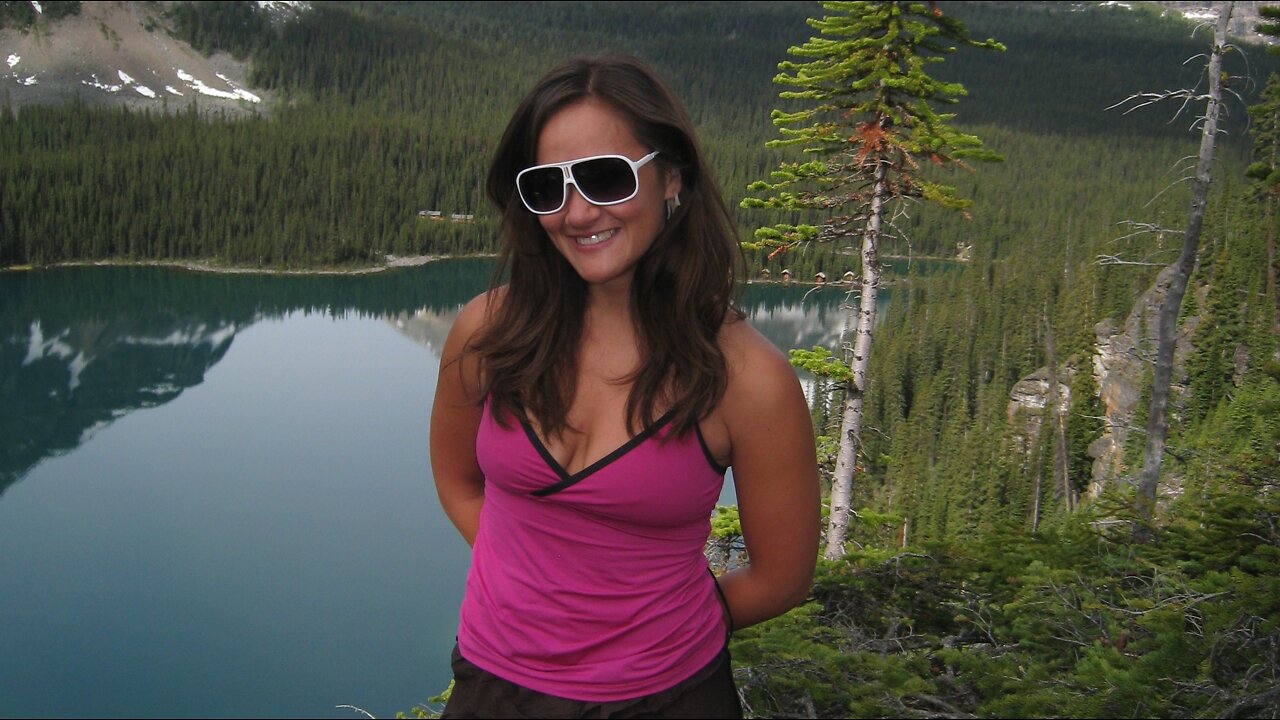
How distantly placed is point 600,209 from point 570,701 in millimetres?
951

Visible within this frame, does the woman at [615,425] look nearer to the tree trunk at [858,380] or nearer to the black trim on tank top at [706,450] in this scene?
the black trim on tank top at [706,450]

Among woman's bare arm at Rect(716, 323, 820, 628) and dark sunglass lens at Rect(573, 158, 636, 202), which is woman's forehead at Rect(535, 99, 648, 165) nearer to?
dark sunglass lens at Rect(573, 158, 636, 202)

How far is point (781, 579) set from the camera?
233cm

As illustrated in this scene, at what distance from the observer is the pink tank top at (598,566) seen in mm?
2033

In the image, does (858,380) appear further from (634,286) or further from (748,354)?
(748,354)

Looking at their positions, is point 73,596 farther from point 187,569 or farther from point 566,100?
point 566,100

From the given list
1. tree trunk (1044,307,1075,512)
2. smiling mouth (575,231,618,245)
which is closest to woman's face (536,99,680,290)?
smiling mouth (575,231,618,245)

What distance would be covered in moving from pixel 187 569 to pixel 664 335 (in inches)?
989

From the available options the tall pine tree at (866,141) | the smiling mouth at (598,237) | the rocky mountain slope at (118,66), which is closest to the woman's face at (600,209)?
the smiling mouth at (598,237)

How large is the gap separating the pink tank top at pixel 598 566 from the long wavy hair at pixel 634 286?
80 millimetres

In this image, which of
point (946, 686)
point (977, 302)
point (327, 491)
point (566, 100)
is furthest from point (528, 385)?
point (977, 302)

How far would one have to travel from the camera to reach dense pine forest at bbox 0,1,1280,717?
3.90 m

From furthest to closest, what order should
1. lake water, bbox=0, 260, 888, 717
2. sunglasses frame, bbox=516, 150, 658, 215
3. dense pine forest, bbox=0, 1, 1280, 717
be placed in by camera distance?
1. lake water, bbox=0, 260, 888, 717
2. dense pine forest, bbox=0, 1, 1280, 717
3. sunglasses frame, bbox=516, 150, 658, 215

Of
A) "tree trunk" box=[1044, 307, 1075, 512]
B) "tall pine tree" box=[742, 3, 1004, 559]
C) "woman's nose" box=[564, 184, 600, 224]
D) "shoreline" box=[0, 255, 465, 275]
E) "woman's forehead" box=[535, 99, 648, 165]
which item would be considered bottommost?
"tree trunk" box=[1044, 307, 1075, 512]
